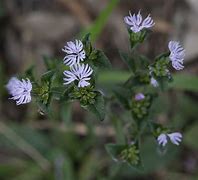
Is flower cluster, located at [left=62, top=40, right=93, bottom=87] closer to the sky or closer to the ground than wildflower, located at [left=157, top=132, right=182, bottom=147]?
closer to the sky

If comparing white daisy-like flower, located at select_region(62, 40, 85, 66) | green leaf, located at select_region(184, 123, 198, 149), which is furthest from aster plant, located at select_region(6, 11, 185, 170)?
green leaf, located at select_region(184, 123, 198, 149)

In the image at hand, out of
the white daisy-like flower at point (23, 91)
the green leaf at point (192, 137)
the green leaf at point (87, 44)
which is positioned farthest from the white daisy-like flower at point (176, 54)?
the green leaf at point (192, 137)

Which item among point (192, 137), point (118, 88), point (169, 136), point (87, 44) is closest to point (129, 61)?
point (118, 88)

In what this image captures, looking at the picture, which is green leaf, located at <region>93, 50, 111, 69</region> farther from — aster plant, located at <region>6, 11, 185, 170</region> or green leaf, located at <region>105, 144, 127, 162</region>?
green leaf, located at <region>105, 144, 127, 162</region>

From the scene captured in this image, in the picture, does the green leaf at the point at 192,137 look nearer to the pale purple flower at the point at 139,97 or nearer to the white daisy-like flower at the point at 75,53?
the pale purple flower at the point at 139,97

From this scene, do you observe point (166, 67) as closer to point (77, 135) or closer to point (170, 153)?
point (170, 153)

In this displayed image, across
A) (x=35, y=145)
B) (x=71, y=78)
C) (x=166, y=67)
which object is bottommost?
(x=71, y=78)

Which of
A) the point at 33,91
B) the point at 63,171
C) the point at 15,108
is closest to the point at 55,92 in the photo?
the point at 33,91
